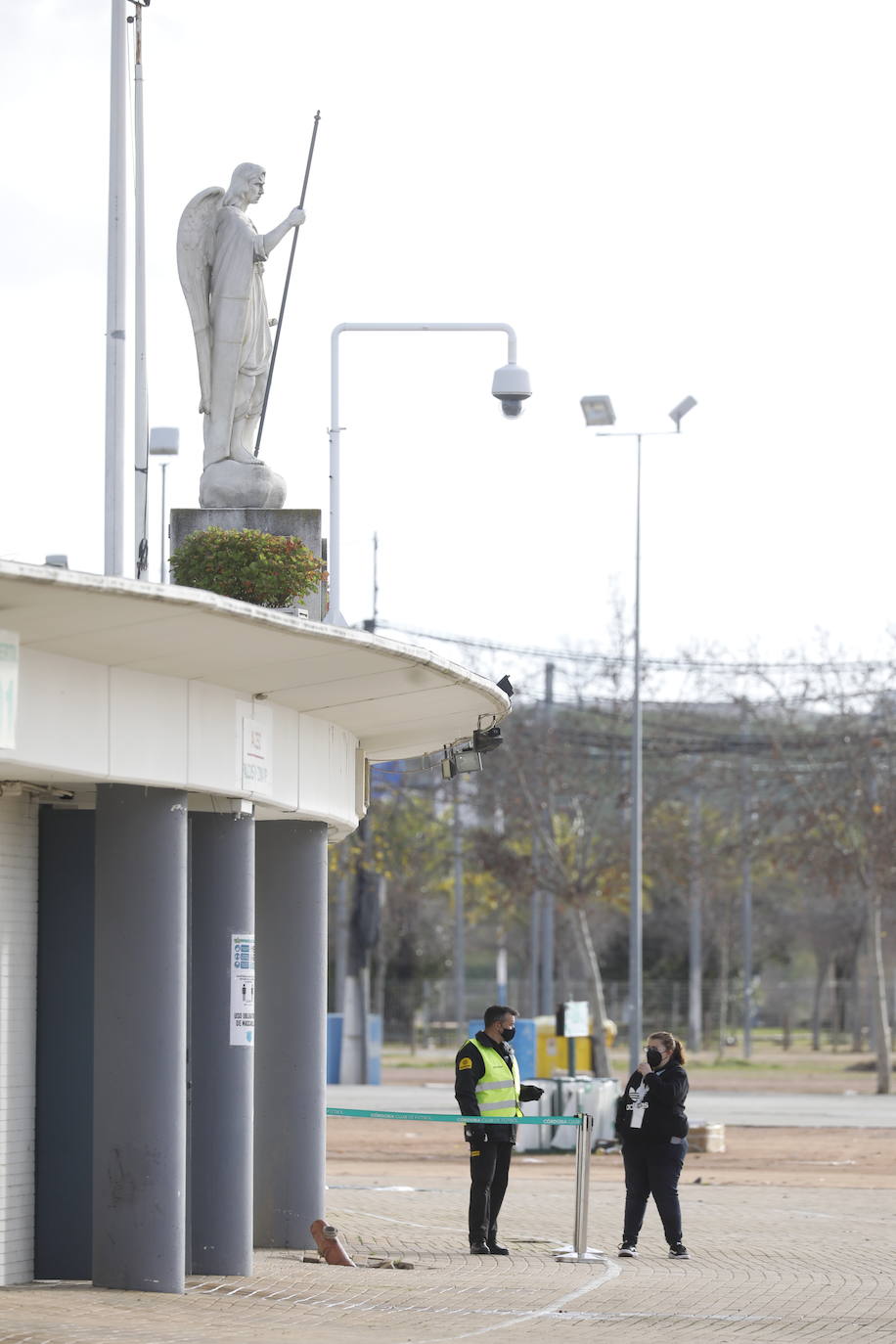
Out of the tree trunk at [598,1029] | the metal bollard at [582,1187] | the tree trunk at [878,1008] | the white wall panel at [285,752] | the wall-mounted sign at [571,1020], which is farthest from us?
the tree trunk at [878,1008]

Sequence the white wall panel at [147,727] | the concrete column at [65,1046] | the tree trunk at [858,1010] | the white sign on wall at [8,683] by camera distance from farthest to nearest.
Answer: the tree trunk at [858,1010], the concrete column at [65,1046], the white wall panel at [147,727], the white sign on wall at [8,683]

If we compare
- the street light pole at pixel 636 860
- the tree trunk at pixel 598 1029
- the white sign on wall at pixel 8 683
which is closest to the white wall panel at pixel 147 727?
the white sign on wall at pixel 8 683

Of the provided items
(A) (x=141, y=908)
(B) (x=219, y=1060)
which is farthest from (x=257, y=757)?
(B) (x=219, y=1060)

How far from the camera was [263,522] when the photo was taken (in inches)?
563

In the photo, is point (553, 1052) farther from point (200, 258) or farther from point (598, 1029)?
point (200, 258)

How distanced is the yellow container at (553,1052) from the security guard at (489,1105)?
17.0 m

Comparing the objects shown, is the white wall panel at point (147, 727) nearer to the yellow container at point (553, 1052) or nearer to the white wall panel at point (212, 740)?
the white wall panel at point (212, 740)

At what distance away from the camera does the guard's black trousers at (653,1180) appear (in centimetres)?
1427

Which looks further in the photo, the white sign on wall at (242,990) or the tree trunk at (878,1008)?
the tree trunk at (878,1008)

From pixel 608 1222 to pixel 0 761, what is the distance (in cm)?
834

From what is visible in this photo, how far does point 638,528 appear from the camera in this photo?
33719 millimetres

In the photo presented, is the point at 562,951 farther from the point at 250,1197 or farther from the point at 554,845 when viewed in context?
the point at 250,1197

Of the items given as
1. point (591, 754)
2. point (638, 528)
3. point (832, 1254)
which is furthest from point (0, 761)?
point (591, 754)

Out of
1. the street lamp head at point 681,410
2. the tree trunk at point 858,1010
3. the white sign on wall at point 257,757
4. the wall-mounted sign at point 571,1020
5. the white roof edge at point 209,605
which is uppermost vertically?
the street lamp head at point 681,410
